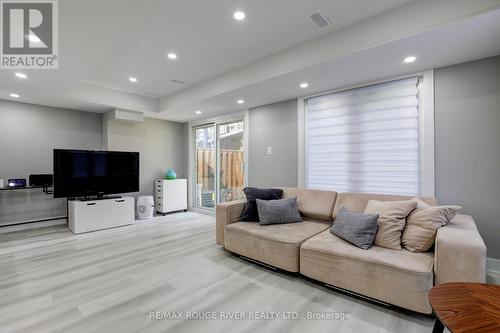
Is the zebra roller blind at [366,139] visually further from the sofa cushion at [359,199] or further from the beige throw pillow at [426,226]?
the beige throw pillow at [426,226]

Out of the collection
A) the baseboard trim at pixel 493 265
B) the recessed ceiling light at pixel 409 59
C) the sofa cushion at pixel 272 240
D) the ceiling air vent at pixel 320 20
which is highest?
the ceiling air vent at pixel 320 20

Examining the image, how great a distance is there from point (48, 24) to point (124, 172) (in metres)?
3.09

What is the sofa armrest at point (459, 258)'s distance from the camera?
1594mm

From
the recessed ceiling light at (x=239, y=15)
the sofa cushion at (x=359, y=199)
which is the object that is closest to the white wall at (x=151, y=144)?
the recessed ceiling light at (x=239, y=15)

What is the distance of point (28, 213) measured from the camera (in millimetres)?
4418

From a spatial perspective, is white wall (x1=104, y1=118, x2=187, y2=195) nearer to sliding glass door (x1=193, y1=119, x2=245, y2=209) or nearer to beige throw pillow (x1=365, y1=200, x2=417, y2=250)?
sliding glass door (x1=193, y1=119, x2=245, y2=209)

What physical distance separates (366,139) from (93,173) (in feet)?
15.5

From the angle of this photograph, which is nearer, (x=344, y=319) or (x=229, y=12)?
(x=344, y=319)

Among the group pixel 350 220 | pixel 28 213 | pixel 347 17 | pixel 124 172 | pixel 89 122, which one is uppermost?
pixel 347 17

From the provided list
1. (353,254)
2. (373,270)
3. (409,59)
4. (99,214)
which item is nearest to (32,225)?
(99,214)

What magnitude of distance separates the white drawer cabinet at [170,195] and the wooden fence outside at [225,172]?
51 cm

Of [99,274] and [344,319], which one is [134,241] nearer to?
[99,274]

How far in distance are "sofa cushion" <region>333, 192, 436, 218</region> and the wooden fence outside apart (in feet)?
7.63

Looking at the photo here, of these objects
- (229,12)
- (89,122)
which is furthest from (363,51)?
(89,122)
